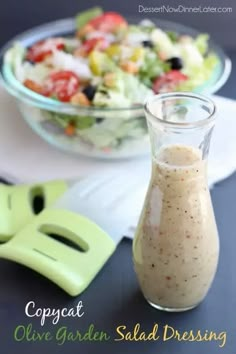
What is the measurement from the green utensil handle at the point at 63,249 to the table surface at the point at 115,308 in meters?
A: 0.02

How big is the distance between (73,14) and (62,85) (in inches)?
16.2

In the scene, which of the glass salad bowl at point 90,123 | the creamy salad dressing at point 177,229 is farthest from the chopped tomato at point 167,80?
the creamy salad dressing at point 177,229

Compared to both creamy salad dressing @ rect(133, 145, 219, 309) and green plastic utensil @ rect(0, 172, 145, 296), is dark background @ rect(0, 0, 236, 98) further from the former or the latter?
creamy salad dressing @ rect(133, 145, 219, 309)

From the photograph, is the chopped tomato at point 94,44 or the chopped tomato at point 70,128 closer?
the chopped tomato at point 70,128

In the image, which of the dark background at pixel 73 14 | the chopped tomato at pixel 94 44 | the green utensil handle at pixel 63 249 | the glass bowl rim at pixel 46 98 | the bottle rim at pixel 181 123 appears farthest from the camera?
the dark background at pixel 73 14

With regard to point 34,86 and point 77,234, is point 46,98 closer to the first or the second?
point 34,86

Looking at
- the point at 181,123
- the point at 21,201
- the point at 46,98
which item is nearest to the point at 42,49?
the point at 46,98

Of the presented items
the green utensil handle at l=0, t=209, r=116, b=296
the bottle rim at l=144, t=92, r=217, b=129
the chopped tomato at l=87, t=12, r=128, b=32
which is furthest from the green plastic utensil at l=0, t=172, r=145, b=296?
the chopped tomato at l=87, t=12, r=128, b=32

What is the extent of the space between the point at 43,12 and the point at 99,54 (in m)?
0.33

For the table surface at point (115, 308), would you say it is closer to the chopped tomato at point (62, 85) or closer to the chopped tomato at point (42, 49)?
the chopped tomato at point (62, 85)

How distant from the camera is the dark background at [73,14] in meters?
1.47

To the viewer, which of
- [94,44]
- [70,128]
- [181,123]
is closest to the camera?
[181,123]

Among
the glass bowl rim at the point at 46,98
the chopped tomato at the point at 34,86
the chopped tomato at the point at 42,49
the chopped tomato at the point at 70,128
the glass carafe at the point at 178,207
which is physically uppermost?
the glass carafe at the point at 178,207

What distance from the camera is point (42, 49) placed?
130 centimetres
